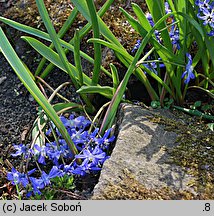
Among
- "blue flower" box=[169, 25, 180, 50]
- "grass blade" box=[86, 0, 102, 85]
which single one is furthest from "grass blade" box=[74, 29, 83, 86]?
"blue flower" box=[169, 25, 180, 50]

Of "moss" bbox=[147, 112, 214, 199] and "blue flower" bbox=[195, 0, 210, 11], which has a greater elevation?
"blue flower" bbox=[195, 0, 210, 11]

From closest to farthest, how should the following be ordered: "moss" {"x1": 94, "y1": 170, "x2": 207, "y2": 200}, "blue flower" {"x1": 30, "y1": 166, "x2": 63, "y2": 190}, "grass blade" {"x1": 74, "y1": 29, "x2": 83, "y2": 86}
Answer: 1. "moss" {"x1": 94, "y1": 170, "x2": 207, "y2": 200}
2. "blue flower" {"x1": 30, "y1": 166, "x2": 63, "y2": 190}
3. "grass blade" {"x1": 74, "y1": 29, "x2": 83, "y2": 86}

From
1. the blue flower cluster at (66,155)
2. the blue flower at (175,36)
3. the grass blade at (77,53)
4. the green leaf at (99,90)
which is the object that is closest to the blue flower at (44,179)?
the blue flower cluster at (66,155)

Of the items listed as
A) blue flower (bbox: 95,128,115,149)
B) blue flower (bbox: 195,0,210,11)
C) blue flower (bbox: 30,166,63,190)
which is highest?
blue flower (bbox: 195,0,210,11)

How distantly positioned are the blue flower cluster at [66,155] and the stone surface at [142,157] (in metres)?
0.07

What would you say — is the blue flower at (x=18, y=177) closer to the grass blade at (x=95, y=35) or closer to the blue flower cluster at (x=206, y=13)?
the grass blade at (x=95, y=35)

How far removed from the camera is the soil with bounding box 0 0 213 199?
2094mm

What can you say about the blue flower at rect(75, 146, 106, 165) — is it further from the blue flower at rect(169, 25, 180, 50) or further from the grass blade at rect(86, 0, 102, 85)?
the blue flower at rect(169, 25, 180, 50)

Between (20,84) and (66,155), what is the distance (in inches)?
23.5

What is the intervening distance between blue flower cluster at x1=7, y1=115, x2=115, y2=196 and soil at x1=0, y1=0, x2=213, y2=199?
10cm

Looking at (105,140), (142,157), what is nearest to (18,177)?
(105,140)

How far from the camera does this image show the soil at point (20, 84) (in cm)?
209

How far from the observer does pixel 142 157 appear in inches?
70.4

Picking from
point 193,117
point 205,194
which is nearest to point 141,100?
point 193,117
